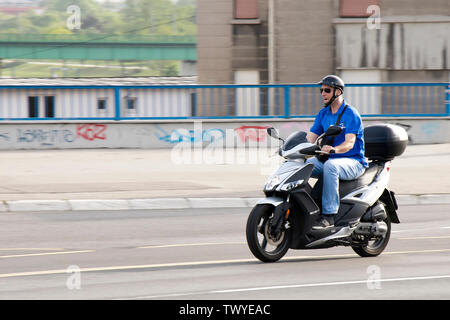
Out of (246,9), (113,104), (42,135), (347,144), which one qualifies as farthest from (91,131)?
(347,144)

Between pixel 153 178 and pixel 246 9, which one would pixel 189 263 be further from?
pixel 246 9

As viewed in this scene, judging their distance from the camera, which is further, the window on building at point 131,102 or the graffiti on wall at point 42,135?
the window on building at point 131,102

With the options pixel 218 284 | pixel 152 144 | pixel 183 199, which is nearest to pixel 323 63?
pixel 152 144

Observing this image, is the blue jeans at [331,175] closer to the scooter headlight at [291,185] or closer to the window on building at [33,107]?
the scooter headlight at [291,185]

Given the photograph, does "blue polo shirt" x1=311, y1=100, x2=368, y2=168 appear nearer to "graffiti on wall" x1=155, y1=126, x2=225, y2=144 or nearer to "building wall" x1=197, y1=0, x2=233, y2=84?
"graffiti on wall" x1=155, y1=126, x2=225, y2=144

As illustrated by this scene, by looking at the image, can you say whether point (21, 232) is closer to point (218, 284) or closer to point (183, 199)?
point (183, 199)

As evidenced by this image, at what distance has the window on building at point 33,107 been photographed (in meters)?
19.3

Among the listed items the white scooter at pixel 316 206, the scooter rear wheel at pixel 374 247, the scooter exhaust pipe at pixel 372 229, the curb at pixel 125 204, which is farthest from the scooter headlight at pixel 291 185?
the curb at pixel 125 204

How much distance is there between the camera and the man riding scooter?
25.5 ft

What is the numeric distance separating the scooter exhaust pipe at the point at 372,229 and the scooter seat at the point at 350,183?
365mm

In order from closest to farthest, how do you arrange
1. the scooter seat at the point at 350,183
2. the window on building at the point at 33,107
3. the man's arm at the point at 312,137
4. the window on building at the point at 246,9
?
the scooter seat at the point at 350,183 → the man's arm at the point at 312,137 → the window on building at the point at 33,107 → the window on building at the point at 246,9

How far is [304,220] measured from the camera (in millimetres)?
7625

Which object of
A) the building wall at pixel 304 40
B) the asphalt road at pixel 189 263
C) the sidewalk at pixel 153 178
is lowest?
the asphalt road at pixel 189 263

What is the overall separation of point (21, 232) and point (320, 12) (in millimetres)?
18406
